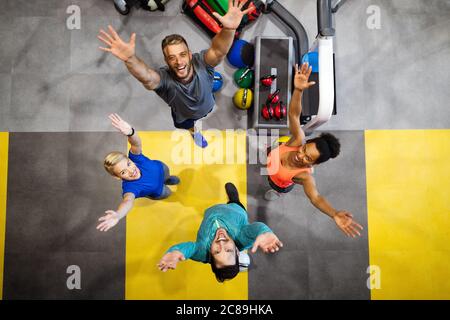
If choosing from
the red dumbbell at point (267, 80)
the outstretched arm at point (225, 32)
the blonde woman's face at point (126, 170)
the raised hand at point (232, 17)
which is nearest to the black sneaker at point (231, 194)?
the blonde woman's face at point (126, 170)

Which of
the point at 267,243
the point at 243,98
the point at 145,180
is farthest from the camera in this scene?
the point at 243,98

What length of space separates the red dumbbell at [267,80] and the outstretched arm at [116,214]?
213 centimetres

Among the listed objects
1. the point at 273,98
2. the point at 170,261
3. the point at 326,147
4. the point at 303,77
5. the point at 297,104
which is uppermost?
the point at 273,98

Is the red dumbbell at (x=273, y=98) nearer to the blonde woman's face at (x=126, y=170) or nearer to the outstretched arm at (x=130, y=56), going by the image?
the outstretched arm at (x=130, y=56)

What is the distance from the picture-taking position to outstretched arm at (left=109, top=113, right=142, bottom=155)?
10.4 feet

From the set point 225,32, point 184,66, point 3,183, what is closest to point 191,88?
point 184,66

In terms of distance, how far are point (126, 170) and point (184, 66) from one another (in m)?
1.11

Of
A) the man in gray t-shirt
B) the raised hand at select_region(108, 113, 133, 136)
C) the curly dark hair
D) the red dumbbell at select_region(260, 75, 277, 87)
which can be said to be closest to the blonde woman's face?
the raised hand at select_region(108, 113, 133, 136)

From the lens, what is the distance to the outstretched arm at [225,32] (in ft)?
9.25

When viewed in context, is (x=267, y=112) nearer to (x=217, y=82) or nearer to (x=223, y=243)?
(x=217, y=82)

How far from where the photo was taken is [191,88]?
10.3 ft

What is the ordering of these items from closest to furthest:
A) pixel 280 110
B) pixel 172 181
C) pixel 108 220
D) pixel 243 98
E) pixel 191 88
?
pixel 108 220
pixel 191 88
pixel 280 110
pixel 172 181
pixel 243 98

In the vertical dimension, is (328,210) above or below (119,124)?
below
